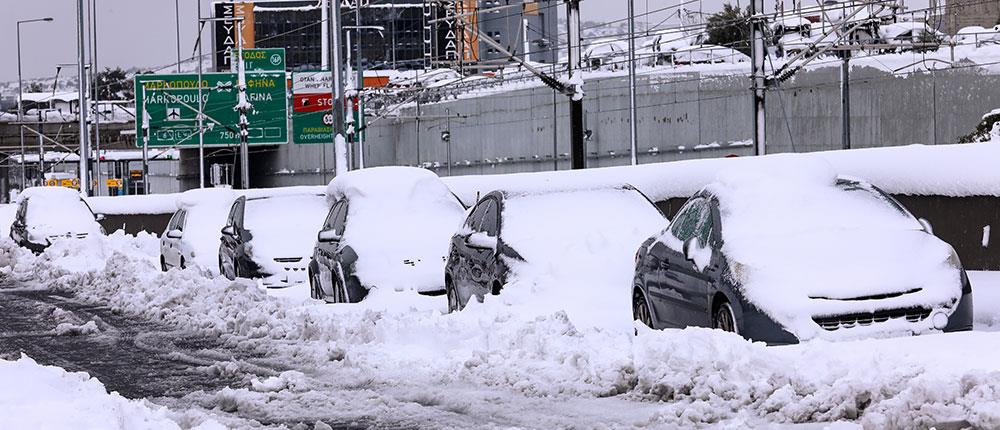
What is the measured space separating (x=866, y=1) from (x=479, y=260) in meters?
22.5

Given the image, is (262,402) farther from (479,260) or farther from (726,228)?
(479,260)

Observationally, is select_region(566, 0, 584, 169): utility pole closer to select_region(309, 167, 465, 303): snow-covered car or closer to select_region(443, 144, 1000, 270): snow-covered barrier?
select_region(309, 167, 465, 303): snow-covered car

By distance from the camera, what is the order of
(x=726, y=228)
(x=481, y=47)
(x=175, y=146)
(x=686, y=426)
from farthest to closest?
(x=481, y=47) → (x=175, y=146) → (x=726, y=228) → (x=686, y=426)

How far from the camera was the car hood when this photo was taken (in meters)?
10.6

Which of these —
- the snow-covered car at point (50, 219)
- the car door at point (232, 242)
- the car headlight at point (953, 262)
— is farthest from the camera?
the snow-covered car at point (50, 219)

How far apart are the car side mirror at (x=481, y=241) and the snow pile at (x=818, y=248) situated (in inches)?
113

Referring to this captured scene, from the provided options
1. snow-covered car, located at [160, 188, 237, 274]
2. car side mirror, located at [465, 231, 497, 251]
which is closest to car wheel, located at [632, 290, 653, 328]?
car side mirror, located at [465, 231, 497, 251]

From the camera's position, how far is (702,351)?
9805mm

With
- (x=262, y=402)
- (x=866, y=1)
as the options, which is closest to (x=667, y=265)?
(x=262, y=402)

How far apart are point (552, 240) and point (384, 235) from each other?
13.8 ft

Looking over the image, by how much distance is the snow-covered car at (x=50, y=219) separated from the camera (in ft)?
119

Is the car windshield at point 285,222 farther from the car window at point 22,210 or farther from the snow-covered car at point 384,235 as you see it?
the car window at point 22,210

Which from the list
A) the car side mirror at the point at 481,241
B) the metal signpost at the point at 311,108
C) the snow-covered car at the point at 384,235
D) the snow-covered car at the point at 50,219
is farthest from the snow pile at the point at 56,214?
the metal signpost at the point at 311,108

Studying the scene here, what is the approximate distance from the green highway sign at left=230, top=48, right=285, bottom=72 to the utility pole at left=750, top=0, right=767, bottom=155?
35.3 metres
